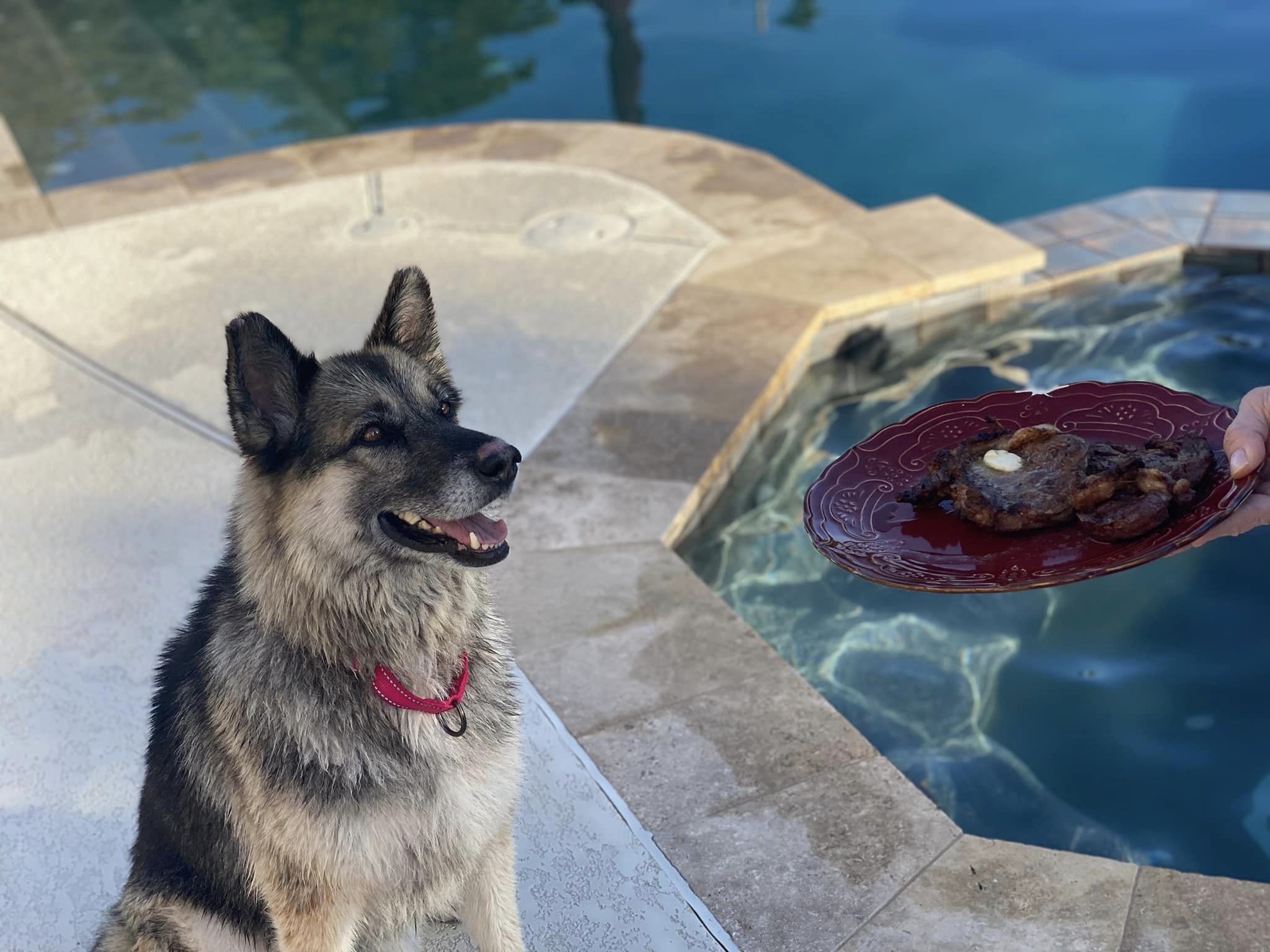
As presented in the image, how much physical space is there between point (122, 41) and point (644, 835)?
46.4 ft

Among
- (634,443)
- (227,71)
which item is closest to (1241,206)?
(634,443)

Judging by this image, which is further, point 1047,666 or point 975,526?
point 1047,666

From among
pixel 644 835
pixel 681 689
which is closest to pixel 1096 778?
pixel 681 689

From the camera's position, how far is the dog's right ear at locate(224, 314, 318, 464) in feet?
7.36

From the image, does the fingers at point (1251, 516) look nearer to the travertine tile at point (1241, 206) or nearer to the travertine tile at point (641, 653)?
the travertine tile at point (641, 653)

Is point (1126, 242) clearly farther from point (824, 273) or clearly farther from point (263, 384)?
point (263, 384)

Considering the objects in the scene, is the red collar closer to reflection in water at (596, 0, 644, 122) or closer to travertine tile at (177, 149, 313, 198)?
travertine tile at (177, 149, 313, 198)

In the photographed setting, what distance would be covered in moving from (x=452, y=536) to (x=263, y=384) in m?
0.51

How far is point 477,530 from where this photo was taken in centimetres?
246

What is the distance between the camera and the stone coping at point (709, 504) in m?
3.19

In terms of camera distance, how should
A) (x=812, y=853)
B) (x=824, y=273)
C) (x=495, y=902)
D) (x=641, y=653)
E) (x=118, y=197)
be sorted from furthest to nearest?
(x=118, y=197) < (x=824, y=273) < (x=641, y=653) < (x=812, y=853) < (x=495, y=902)

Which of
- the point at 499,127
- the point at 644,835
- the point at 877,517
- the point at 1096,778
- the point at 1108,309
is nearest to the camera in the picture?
the point at 877,517

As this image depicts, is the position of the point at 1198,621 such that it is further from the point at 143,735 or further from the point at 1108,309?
the point at 143,735

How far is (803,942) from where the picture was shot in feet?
10.2
